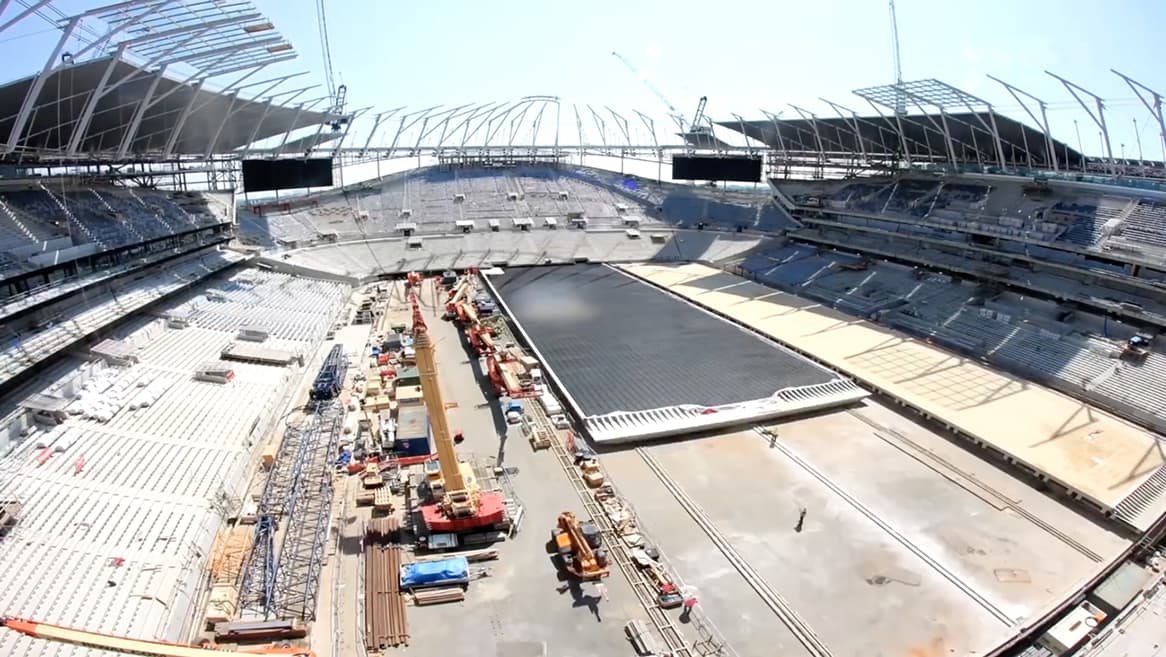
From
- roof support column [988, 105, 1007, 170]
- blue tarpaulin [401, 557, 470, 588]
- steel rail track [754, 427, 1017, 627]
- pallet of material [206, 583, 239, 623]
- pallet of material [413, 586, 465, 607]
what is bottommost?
steel rail track [754, 427, 1017, 627]

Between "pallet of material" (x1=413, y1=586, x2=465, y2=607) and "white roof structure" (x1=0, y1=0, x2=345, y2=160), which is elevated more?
"white roof structure" (x1=0, y1=0, x2=345, y2=160)

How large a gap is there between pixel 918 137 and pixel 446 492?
45628 mm

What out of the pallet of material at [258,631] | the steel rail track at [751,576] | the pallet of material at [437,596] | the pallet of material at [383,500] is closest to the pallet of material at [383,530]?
the pallet of material at [383,500]

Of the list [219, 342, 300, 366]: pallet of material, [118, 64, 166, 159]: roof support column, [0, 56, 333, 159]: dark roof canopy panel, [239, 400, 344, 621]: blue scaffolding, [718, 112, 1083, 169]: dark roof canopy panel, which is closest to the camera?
[239, 400, 344, 621]: blue scaffolding

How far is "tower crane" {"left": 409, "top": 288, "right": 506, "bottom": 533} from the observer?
16.8 metres

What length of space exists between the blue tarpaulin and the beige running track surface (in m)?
17.9

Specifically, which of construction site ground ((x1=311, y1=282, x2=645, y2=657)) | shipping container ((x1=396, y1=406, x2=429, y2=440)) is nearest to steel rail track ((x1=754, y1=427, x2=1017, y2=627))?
construction site ground ((x1=311, y1=282, x2=645, y2=657))

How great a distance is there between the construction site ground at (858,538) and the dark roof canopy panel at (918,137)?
2696cm

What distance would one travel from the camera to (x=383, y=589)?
49.1 ft

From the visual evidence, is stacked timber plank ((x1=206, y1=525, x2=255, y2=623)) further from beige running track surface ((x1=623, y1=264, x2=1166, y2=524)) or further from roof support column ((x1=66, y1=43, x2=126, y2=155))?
beige running track surface ((x1=623, y1=264, x2=1166, y2=524))

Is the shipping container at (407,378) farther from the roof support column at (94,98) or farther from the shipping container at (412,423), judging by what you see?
the roof support column at (94,98)

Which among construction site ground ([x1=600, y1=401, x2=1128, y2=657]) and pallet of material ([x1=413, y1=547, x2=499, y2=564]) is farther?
pallet of material ([x1=413, y1=547, x2=499, y2=564])

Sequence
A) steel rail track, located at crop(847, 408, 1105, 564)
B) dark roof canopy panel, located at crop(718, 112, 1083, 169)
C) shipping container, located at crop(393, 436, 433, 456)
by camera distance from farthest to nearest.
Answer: dark roof canopy panel, located at crop(718, 112, 1083, 169)
shipping container, located at crop(393, 436, 433, 456)
steel rail track, located at crop(847, 408, 1105, 564)

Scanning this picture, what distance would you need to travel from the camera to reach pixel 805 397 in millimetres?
24984
